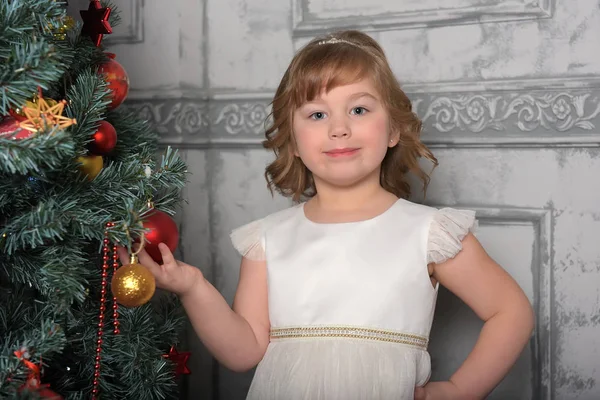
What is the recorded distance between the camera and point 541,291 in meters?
1.52

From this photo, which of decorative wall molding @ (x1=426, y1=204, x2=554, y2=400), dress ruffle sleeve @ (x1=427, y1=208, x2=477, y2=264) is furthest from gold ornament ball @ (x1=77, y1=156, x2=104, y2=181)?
decorative wall molding @ (x1=426, y1=204, x2=554, y2=400)

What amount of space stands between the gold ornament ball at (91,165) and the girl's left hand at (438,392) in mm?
652

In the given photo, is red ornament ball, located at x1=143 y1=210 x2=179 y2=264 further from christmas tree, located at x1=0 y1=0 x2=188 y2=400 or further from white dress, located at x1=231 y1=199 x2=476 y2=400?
white dress, located at x1=231 y1=199 x2=476 y2=400

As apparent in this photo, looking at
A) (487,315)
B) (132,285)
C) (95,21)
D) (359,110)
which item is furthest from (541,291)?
(95,21)

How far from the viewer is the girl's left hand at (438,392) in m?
1.22

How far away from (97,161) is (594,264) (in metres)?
1.01

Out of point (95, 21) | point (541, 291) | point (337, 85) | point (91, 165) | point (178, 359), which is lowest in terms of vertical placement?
point (178, 359)

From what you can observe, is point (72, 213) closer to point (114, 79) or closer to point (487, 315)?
point (114, 79)

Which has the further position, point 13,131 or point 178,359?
point 178,359

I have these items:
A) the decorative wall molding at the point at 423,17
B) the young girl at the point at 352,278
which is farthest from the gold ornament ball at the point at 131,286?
the decorative wall molding at the point at 423,17

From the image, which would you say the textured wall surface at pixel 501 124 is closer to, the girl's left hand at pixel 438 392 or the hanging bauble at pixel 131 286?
the girl's left hand at pixel 438 392

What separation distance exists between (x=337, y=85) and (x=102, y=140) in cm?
42

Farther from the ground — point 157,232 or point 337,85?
point 337,85

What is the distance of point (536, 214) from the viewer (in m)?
1.51
